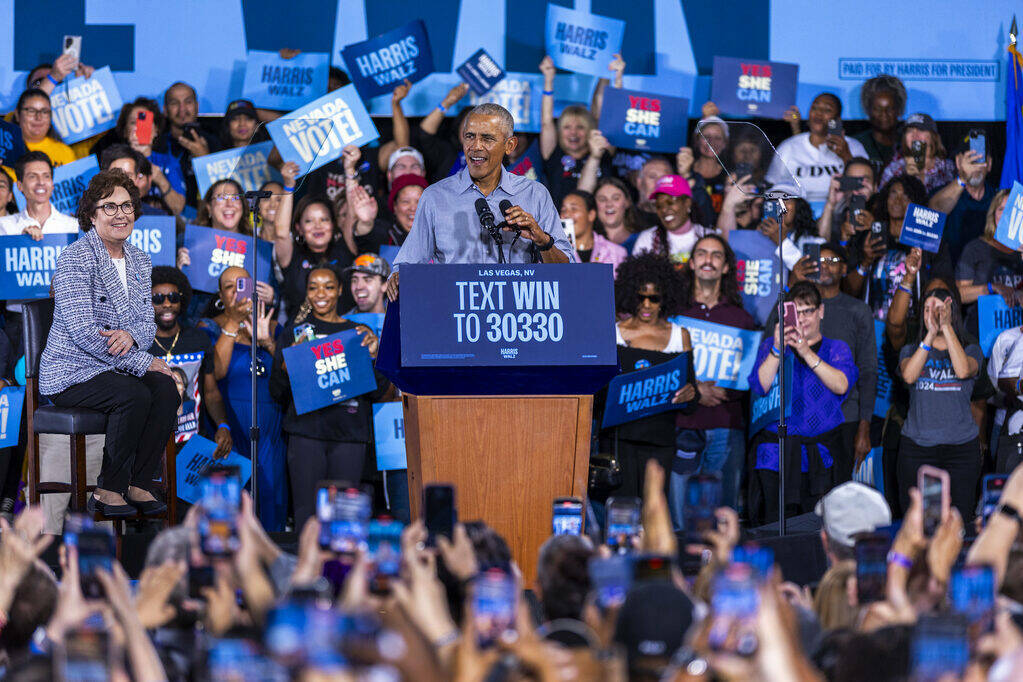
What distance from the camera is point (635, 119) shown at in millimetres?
7691

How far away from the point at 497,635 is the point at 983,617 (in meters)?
0.88

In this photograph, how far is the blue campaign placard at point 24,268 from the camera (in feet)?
20.5

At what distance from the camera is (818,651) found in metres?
2.66

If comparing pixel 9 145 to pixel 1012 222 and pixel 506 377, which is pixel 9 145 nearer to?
pixel 506 377

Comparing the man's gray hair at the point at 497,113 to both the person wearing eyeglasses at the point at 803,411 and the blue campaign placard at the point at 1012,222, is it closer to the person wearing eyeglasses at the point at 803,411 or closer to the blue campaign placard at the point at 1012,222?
the person wearing eyeglasses at the point at 803,411

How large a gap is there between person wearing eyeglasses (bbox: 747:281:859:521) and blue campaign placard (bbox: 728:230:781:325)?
55cm

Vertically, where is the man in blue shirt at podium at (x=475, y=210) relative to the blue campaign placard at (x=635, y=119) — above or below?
A: below

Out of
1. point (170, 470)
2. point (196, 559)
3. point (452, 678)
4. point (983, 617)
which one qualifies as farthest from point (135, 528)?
point (983, 617)

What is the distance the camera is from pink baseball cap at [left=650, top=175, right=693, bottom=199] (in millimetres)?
6883

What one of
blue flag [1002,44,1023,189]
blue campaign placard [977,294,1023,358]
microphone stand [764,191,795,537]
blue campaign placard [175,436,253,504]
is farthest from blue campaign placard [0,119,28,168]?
blue flag [1002,44,1023,189]

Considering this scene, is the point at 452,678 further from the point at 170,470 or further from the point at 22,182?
the point at 22,182

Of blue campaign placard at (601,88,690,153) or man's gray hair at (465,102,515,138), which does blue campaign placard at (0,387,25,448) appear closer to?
man's gray hair at (465,102,515,138)

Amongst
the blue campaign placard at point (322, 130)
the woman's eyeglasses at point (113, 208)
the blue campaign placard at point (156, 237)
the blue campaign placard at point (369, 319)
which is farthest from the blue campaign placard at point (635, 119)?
the woman's eyeglasses at point (113, 208)

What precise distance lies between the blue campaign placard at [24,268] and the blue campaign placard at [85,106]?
1.29 metres
